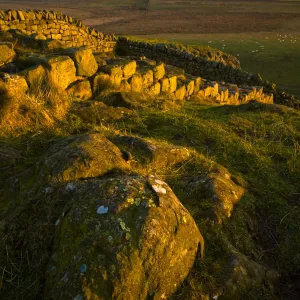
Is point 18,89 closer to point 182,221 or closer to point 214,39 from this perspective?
point 182,221

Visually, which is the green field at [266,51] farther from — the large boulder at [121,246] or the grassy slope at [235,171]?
the large boulder at [121,246]

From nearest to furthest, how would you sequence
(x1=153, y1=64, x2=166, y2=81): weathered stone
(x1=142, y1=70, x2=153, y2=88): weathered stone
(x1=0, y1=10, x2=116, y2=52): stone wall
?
(x1=142, y1=70, x2=153, y2=88): weathered stone → (x1=153, y1=64, x2=166, y2=81): weathered stone → (x1=0, y1=10, x2=116, y2=52): stone wall

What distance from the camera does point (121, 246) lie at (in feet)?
6.97

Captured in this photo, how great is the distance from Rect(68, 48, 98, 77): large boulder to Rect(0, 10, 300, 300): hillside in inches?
9.7

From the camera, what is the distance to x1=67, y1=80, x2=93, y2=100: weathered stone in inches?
250

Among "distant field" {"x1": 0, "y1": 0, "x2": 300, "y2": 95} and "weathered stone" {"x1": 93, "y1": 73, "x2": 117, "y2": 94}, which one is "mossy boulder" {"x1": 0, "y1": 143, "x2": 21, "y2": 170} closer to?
"weathered stone" {"x1": 93, "y1": 73, "x2": 117, "y2": 94}

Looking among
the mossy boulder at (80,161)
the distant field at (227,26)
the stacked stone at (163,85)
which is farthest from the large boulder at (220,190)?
the distant field at (227,26)

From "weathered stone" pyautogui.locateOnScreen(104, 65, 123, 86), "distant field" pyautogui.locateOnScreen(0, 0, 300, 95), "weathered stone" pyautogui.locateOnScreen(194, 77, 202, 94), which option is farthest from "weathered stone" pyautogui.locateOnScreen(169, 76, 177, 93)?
"distant field" pyautogui.locateOnScreen(0, 0, 300, 95)

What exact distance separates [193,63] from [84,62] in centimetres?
766

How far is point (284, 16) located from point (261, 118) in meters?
37.3

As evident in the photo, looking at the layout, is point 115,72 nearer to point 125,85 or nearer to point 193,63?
point 125,85

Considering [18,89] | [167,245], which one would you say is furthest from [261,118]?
[167,245]

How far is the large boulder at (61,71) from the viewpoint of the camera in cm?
582

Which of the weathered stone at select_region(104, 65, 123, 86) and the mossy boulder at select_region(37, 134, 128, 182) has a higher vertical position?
the mossy boulder at select_region(37, 134, 128, 182)
